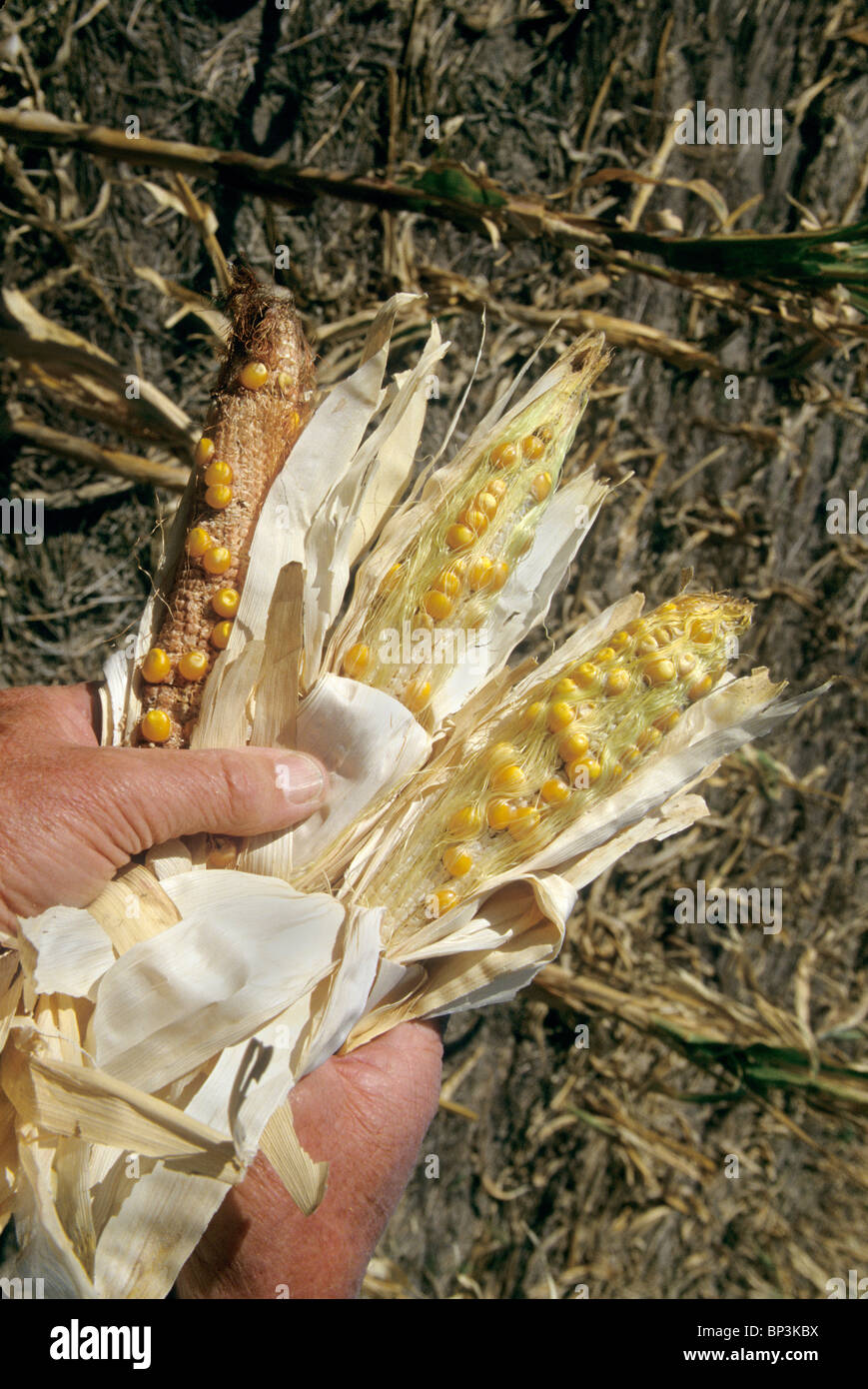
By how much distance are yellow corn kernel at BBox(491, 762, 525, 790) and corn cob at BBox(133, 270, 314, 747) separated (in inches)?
14.8

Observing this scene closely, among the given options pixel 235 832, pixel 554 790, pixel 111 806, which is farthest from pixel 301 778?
pixel 554 790

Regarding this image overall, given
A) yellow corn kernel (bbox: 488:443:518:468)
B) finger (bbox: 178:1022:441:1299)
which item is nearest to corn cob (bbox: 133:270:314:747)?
yellow corn kernel (bbox: 488:443:518:468)

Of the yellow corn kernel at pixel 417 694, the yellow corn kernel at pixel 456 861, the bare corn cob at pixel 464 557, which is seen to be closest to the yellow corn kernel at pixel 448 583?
the bare corn cob at pixel 464 557

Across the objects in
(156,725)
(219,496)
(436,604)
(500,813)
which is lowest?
(500,813)

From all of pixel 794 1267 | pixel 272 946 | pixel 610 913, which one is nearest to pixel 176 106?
pixel 272 946

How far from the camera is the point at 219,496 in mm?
975

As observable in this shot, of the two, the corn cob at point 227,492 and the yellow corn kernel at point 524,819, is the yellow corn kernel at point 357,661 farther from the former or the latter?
the yellow corn kernel at point 524,819

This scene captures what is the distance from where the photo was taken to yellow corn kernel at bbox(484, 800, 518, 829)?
1013 mm

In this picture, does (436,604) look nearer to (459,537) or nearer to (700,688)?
(459,537)

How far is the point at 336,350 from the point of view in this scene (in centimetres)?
167

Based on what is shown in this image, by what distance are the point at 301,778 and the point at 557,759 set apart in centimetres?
32

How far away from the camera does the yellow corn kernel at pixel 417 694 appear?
1.02 metres

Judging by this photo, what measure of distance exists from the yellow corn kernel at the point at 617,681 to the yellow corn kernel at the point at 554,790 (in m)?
0.13

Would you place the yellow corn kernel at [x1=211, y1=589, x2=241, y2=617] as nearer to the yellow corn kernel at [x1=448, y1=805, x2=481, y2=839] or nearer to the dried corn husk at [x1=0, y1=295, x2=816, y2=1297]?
the dried corn husk at [x1=0, y1=295, x2=816, y2=1297]
